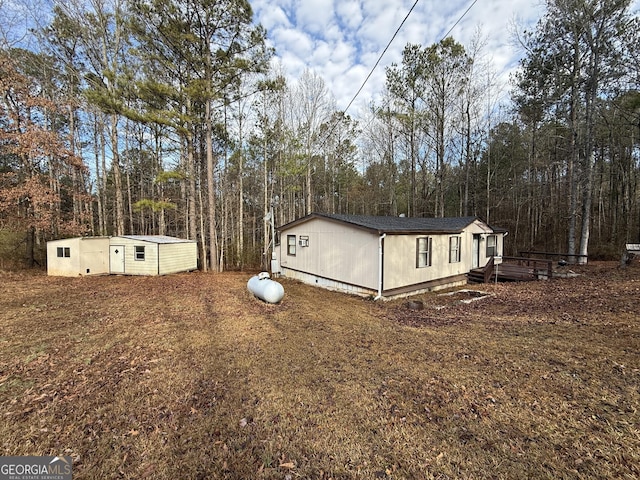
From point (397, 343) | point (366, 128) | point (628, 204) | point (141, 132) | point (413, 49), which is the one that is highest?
point (413, 49)

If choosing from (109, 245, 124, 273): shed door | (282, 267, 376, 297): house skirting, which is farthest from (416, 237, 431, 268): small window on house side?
(109, 245, 124, 273): shed door

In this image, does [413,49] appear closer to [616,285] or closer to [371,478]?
[616,285]

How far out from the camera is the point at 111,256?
12.0m

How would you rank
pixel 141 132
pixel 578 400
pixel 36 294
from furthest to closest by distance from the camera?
pixel 141 132 < pixel 36 294 < pixel 578 400

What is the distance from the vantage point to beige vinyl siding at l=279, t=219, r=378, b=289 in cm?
938

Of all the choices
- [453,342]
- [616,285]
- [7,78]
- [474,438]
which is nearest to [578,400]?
[474,438]

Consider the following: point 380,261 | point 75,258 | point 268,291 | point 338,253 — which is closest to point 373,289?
point 380,261

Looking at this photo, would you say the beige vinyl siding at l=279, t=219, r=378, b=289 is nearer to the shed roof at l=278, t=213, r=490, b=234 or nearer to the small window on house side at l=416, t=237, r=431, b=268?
the shed roof at l=278, t=213, r=490, b=234

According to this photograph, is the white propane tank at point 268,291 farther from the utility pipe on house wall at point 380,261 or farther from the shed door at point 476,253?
the shed door at point 476,253

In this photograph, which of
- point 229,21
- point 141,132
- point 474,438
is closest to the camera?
point 474,438

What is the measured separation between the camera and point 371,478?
211 cm

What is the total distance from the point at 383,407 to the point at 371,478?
3.06 ft

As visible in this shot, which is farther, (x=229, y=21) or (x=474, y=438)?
(x=229, y=21)

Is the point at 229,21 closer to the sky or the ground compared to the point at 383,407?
closer to the sky
